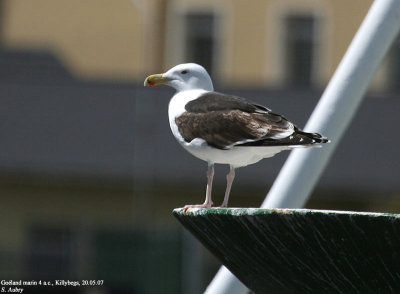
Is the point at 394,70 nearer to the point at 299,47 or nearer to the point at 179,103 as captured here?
the point at 299,47

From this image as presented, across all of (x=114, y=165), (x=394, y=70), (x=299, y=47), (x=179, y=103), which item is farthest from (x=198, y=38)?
(x=179, y=103)

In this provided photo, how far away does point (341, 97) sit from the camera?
5004 millimetres

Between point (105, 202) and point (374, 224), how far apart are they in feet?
67.2

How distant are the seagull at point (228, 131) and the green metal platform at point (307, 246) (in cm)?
67

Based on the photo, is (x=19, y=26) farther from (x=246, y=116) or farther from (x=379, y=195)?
(x=246, y=116)

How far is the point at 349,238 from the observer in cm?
372

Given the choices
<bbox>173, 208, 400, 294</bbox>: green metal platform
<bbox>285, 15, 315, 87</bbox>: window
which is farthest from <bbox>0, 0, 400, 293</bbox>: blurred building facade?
<bbox>173, 208, 400, 294</bbox>: green metal platform

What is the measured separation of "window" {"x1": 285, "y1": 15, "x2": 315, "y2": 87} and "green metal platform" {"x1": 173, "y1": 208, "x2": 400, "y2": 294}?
30.0 metres

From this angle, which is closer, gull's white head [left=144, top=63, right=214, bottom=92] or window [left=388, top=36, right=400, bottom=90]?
gull's white head [left=144, top=63, right=214, bottom=92]

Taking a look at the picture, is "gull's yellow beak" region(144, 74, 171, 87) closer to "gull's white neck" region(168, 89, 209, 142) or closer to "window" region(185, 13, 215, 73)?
"gull's white neck" region(168, 89, 209, 142)

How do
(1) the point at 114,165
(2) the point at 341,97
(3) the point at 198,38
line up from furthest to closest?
(3) the point at 198,38, (1) the point at 114,165, (2) the point at 341,97

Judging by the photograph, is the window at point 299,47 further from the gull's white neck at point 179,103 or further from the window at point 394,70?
the gull's white neck at point 179,103

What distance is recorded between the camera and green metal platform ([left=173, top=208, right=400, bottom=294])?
3.69 metres

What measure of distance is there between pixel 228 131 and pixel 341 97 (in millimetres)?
494
